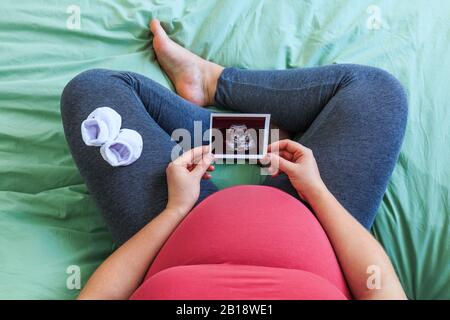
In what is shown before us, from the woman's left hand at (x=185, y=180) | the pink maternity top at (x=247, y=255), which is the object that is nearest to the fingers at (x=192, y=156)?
the woman's left hand at (x=185, y=180)

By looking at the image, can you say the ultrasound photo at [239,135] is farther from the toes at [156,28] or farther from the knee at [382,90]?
the toes at [156,28]

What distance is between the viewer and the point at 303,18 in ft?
4.02

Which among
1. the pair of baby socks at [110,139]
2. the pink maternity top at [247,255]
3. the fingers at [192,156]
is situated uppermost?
the pair of baby socks at [110,139]

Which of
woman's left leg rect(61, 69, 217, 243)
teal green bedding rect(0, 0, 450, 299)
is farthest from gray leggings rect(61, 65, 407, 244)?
teal green bedding rect(0, 0, 450, 299)

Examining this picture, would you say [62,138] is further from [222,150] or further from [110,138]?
[222,150]

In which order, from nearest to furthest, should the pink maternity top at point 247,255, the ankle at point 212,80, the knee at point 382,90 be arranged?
1. the pink maternity top at point 247,255
2. the knee at point 382,90
3. the ankle at point 212,80

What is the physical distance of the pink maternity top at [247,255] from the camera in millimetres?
599

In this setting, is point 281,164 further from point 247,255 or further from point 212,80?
point 212,80

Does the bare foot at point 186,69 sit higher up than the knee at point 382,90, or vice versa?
the bare foot at point 186,69

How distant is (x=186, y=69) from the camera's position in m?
1.19

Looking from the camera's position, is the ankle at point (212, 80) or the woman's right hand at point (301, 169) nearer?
the woman's right hand at point (301, 169)

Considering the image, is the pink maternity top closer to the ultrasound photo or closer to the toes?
the ultrasound photo

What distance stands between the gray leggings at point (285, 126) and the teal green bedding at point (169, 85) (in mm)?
106
